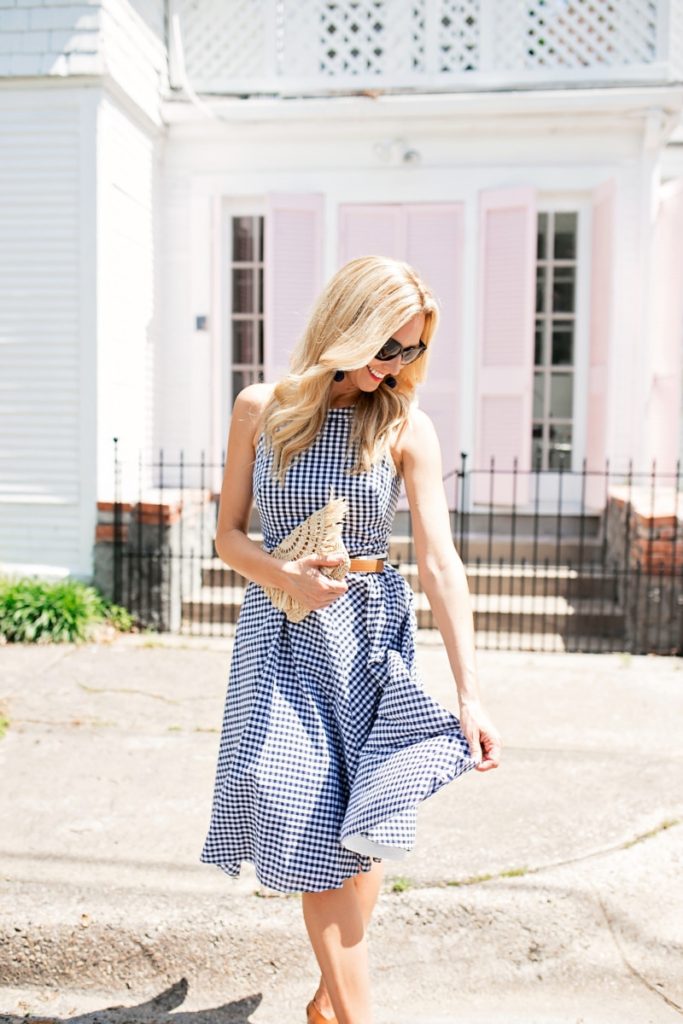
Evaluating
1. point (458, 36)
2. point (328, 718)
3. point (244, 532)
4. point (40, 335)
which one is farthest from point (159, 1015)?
point (458, 36)

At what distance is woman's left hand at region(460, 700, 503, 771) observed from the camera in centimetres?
222

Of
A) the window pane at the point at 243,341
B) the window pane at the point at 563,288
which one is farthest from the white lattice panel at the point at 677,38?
the window pane at the point at 243,341

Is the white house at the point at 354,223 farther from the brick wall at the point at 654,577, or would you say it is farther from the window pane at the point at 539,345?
the brick wall at the point at 654,577

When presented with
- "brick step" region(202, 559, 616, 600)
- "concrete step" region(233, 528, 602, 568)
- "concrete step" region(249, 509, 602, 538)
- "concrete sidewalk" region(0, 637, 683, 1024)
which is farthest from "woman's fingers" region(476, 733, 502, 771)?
"concrete step" region(249, 509, 602, 538)

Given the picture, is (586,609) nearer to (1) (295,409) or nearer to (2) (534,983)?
(2) (534,983)

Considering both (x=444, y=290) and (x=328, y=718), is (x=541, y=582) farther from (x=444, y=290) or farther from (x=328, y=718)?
(x=328, y=718)

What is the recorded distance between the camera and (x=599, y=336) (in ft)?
26.7

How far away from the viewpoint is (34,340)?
726 centimetres

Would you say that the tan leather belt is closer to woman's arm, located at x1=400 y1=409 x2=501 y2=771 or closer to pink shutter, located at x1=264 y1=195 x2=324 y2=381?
woman's arm, located at x1=400 y1=409 x2=501 y2=771

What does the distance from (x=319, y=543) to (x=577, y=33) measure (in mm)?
7034

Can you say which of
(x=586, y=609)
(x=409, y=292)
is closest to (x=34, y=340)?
(x=586, y=609)

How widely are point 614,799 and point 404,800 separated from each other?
212cm

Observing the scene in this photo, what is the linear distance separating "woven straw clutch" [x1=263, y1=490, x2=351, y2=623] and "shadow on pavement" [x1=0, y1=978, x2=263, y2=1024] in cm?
121

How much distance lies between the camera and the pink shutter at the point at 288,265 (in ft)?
26.9
